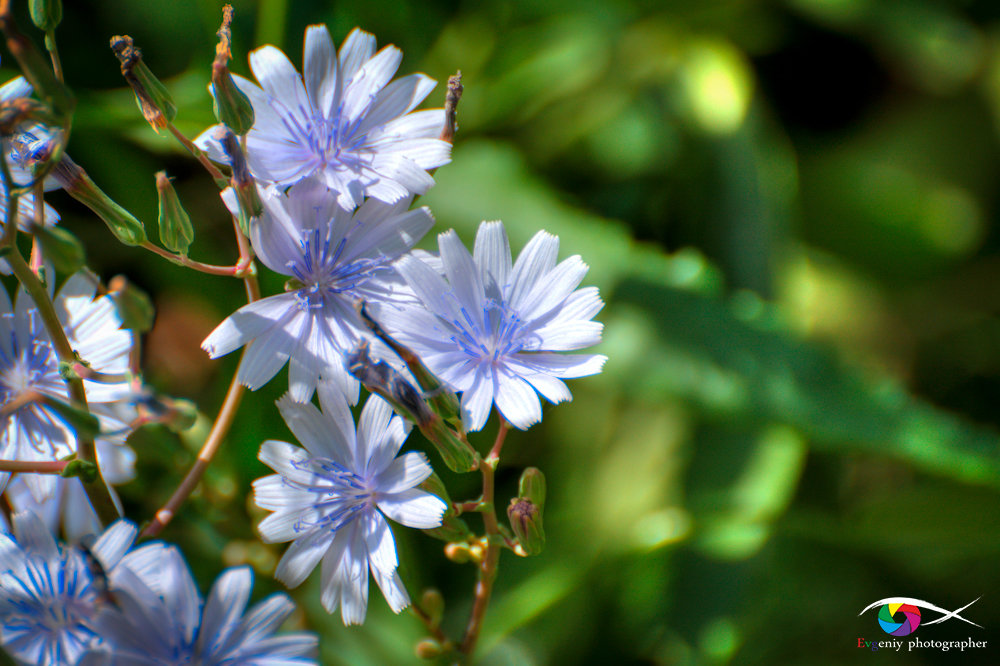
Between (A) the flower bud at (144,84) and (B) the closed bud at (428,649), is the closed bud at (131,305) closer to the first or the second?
(A) the flower bud at (144,84)

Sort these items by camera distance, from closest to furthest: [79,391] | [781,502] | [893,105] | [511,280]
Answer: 1. [79,391]
2. [511,280]
3. [781,502]
4. [893,105]

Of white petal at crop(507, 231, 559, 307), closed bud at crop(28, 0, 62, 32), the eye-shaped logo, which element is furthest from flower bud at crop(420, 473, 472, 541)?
the eye-shaped logo

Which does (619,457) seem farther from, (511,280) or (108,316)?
(108,316)

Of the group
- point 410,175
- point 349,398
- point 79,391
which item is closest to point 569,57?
point 410,175

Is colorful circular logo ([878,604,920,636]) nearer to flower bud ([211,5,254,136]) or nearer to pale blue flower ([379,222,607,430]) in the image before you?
pale blue flower ([379,222,607,430])

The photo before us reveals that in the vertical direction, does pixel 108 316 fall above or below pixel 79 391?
above

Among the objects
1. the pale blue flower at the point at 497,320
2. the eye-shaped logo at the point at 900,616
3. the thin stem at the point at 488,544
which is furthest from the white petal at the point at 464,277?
the eye-shaped logo at the point at 900,616
